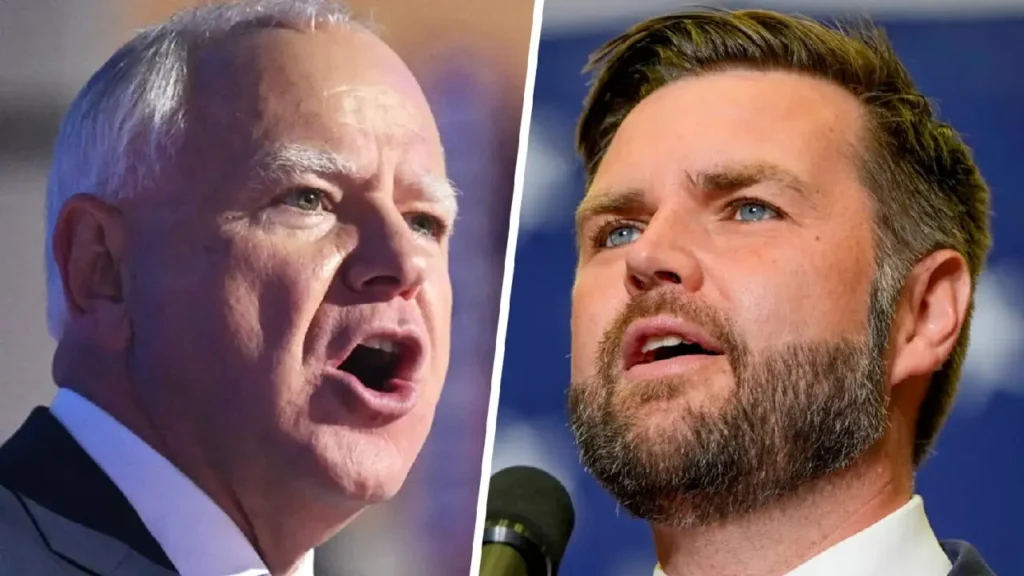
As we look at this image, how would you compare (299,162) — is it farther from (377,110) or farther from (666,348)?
(666,348)

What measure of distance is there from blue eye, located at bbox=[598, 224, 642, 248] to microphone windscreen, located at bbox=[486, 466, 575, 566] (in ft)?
0.90

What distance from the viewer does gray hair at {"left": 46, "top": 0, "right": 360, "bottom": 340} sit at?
1.27 m

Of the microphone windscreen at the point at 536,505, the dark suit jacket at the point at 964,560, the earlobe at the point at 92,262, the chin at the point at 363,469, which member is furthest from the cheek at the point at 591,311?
the earlobe at the point at 92,262

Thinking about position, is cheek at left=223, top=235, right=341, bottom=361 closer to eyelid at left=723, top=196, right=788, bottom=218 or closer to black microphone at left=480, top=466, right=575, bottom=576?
black microphone at left=480, top=466, right=575, bottom=576

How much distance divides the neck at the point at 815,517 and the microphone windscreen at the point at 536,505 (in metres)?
0.17

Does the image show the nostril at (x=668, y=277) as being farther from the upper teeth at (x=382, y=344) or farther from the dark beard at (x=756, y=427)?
the upper teeth at (x=382, y=344)

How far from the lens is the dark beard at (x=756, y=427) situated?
112 centimetres

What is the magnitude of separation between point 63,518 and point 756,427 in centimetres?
73

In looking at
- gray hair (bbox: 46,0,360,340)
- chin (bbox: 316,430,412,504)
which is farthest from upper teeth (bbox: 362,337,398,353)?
gray hair (bbox: 46,0,360,340)

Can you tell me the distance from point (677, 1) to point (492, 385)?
0.52m

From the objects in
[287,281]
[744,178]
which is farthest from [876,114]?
[287,281]

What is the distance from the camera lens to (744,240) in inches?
46.3

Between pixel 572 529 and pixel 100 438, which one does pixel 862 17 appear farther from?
pixel 100 438

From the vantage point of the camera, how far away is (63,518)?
1182 mm
